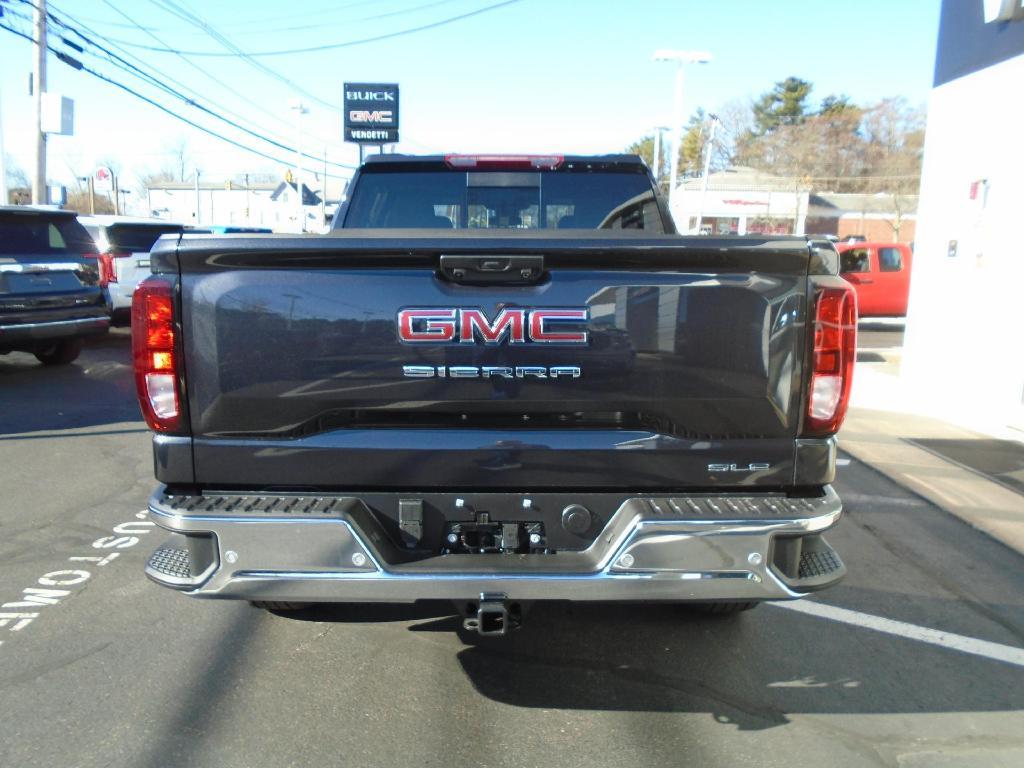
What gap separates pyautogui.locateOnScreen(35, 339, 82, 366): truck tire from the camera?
11.2 metres

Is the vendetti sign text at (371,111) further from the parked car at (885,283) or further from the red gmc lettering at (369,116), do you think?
the parked car at (885,283)

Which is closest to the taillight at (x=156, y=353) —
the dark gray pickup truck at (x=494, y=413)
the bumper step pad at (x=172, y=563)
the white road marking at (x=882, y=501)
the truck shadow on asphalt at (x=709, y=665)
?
the dark gray pickup truck at (x=494, y=413)

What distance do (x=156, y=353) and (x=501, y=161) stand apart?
237 centimetres

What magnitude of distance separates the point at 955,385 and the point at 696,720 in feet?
24.5

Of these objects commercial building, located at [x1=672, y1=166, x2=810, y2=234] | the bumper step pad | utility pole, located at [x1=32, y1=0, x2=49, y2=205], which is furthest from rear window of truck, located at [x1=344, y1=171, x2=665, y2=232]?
commercial building, located at [x1=672, y1=166, x2=810, y2=234]

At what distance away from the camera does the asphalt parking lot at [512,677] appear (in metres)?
2.99

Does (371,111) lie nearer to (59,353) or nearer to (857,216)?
(59,353)

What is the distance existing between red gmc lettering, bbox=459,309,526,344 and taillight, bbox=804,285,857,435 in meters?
0.97

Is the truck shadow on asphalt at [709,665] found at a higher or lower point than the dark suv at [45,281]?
lower

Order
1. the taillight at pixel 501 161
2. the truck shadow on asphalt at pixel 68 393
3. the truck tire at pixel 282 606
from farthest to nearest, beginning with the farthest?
the truck shadow on asphalt at pixel 68 393 < the taillight at pixel 501 161 < the truck tire at pixel 282 606

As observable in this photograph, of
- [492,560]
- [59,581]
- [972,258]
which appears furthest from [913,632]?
[972,258]

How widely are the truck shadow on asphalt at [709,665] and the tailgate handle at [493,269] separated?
1.42 meters

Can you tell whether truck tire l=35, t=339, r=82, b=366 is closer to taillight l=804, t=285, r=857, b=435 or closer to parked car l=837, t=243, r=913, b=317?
taillight l=804, t=285, r=857, b=435

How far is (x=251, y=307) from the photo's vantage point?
2719mm
